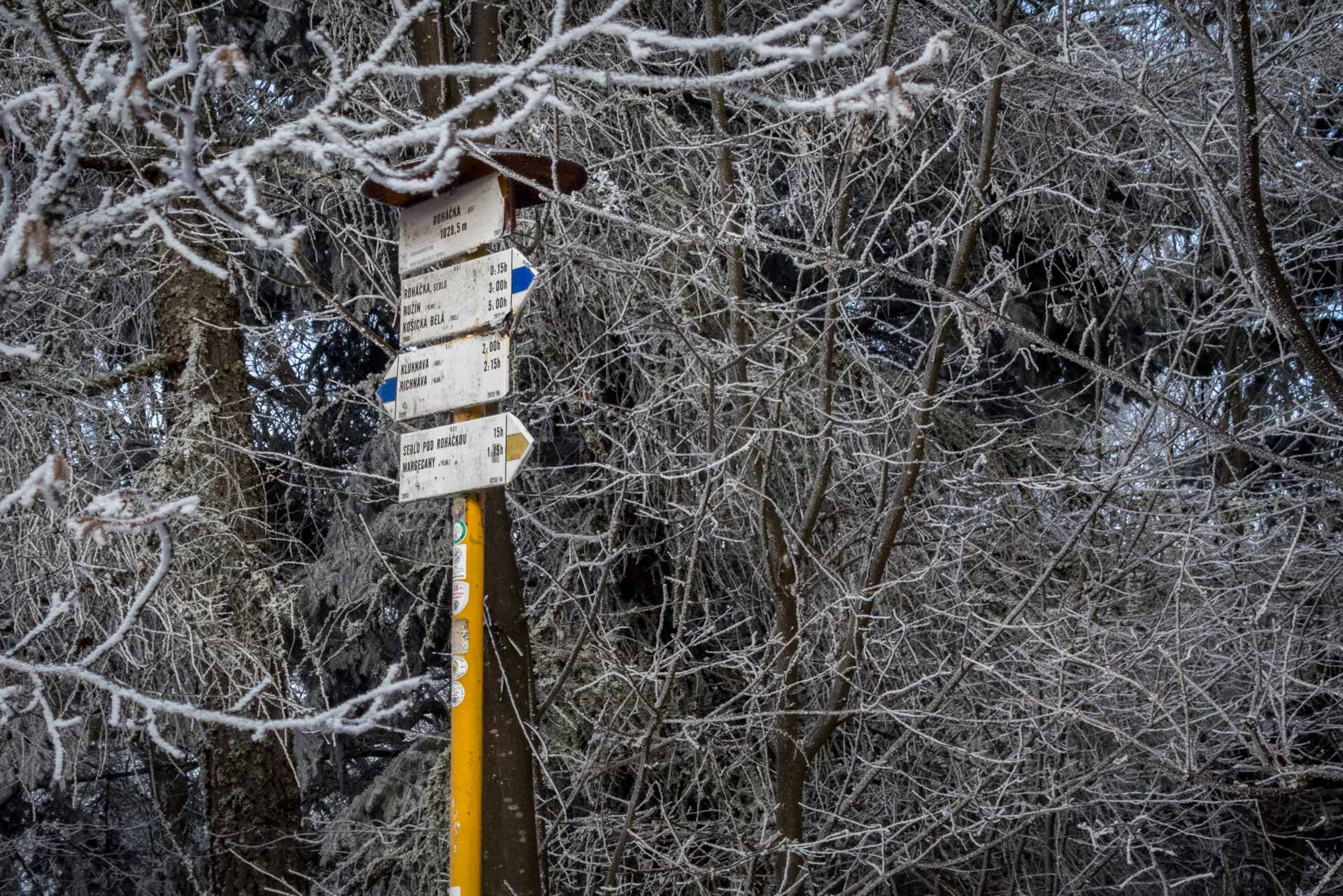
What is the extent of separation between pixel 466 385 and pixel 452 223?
1.58 feet

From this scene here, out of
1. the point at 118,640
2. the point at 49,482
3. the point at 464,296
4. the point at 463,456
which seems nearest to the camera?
the point at 49,482

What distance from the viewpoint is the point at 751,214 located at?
10.9 feet

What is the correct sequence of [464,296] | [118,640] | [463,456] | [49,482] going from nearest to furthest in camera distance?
[49,482] → [118,640] → [463,456] → [464,296]

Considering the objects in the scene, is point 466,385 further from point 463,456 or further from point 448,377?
point 463,456

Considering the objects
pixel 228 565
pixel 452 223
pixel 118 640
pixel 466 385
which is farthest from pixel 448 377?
pixel 228 565

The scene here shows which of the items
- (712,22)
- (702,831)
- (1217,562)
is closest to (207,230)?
(712,22)

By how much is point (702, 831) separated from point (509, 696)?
1.03 metres

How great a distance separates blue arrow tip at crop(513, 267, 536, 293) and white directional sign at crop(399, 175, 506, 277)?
15cm

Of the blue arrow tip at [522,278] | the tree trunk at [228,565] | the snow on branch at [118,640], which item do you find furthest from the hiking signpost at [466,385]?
the tree trunk at [228,565]

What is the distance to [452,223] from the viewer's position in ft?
9.74

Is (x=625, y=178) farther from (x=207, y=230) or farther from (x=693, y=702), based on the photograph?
(x=693, y=702)

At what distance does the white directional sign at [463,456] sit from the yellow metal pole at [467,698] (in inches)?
3.4

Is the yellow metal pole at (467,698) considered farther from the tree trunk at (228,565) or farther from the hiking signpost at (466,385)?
the tree trunk at (228,565)

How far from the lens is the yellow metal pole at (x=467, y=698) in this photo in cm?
270
